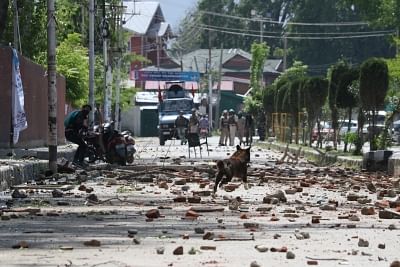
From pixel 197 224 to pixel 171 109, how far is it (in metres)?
50.2

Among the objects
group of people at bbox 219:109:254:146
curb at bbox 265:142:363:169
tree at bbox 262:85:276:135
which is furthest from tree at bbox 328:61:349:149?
tree at bbox 262:85:276:135

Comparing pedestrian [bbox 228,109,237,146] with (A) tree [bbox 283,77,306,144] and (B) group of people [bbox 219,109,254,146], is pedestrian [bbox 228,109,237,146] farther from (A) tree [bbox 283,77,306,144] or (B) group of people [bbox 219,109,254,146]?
(A) tree [bbox 283,77,306,144]

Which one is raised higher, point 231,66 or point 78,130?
point 78,130

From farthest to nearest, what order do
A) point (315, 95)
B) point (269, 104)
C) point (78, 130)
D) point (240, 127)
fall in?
point (269, 104) < point (240, 127) < point (315, 95) < point (78, 130)

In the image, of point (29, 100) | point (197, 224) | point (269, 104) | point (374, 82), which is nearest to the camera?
point (197, 224)

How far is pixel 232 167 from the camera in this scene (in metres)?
18.8

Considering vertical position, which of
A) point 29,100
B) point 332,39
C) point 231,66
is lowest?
point 231,66

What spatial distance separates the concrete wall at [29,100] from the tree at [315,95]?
10625 mm

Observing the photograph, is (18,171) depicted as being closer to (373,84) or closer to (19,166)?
(19,166)

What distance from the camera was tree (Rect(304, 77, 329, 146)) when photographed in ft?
143

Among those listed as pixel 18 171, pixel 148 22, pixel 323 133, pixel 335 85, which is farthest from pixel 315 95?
pixel 148 22

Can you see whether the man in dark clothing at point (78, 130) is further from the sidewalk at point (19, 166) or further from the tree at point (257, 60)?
the tree at point (257, 60)

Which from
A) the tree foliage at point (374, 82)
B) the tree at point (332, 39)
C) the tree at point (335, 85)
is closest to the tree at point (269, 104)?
the tree at point (335, 85)

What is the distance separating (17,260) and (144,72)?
244ft
